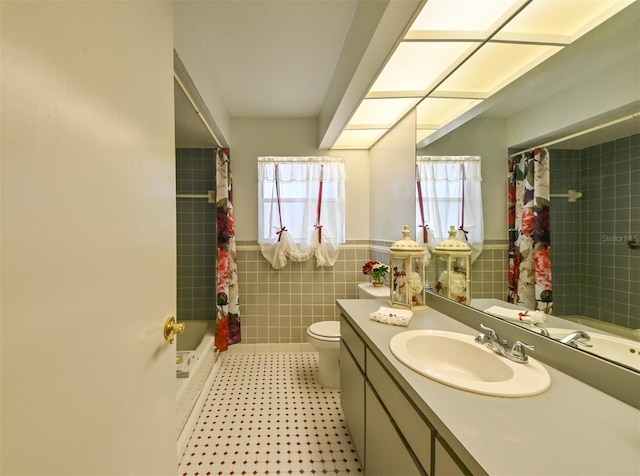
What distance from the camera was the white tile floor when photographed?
56.2 inches

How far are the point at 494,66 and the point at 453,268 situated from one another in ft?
3.44

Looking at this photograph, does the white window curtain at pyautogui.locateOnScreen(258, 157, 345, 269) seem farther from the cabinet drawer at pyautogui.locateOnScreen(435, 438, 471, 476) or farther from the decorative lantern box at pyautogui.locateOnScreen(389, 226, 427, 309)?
the cabinet drawer at pyautogui.locateOnScreen(435, 438, 471, 476)

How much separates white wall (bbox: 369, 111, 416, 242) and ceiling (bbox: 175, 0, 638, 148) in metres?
0.47

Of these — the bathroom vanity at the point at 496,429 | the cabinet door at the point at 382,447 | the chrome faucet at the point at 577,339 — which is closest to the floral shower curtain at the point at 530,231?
the chrome faucet at the point at 577,339

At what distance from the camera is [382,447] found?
101 centimetres

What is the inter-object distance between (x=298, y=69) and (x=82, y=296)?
2058mm

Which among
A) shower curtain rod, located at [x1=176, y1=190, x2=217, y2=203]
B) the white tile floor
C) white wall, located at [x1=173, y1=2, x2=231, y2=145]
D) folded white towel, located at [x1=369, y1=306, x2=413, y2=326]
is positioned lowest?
the white tile floor

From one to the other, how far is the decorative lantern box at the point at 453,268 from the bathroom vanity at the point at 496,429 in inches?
19.5

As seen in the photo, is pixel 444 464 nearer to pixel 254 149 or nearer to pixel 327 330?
pixel 327 330

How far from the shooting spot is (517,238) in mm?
1169

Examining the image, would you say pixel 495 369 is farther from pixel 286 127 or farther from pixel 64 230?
pixel 286 127

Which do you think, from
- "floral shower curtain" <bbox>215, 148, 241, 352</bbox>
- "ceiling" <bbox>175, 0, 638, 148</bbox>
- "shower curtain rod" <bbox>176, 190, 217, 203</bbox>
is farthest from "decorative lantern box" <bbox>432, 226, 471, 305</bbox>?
"shower curtain rod" <bbox>176, 190, 217, 203</bbox>

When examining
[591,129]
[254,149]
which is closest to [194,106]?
[254,149]

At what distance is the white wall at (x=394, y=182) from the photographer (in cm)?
195
